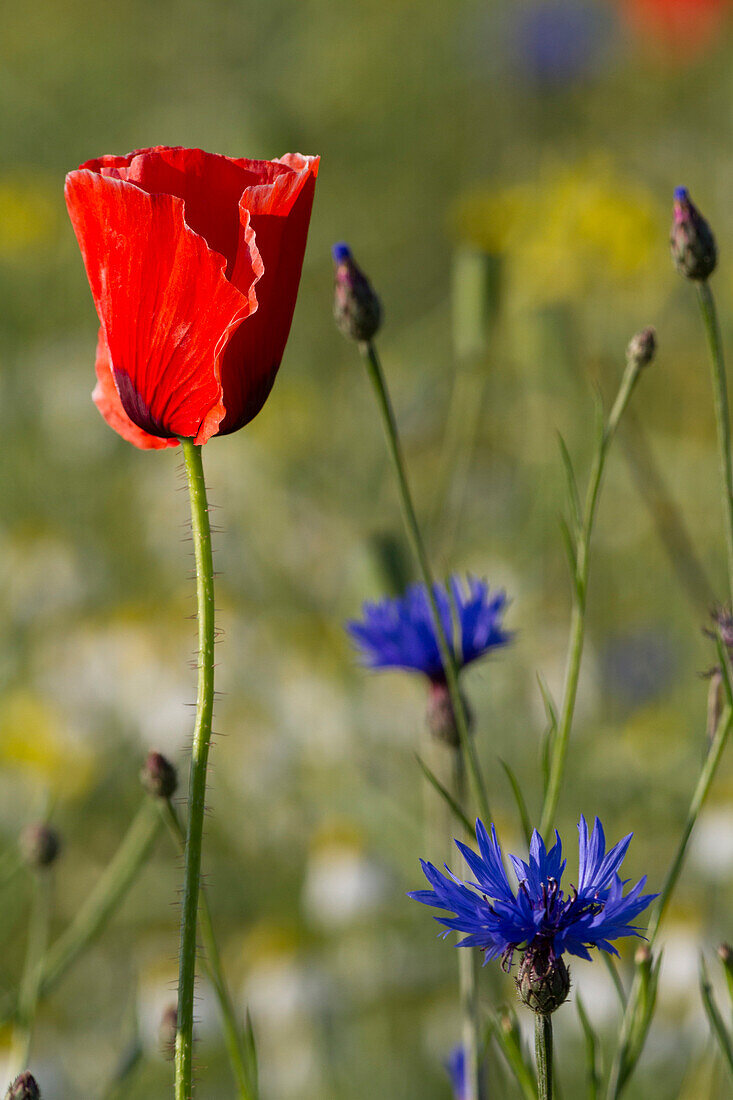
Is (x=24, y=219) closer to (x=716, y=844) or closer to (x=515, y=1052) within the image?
(x=716, y=844)

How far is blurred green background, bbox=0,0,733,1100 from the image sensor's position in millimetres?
741

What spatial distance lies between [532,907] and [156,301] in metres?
0.14

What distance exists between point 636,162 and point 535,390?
2.78 ft

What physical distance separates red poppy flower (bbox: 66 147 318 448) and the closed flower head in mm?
101

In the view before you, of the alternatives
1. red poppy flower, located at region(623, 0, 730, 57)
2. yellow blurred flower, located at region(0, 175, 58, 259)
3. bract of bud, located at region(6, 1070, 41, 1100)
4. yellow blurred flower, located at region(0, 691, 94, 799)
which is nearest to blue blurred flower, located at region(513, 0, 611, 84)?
red poppy flower, located at region(623, 0, 730, 57)

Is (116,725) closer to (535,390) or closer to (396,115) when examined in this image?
(535,390)

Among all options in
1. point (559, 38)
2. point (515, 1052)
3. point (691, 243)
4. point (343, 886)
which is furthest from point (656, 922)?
point (559, 38)

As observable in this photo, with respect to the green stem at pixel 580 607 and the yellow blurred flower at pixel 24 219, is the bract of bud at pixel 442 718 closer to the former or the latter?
the green stem at pixel 580 607

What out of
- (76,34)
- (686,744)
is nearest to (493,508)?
(686,744)

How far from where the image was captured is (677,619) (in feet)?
3.65

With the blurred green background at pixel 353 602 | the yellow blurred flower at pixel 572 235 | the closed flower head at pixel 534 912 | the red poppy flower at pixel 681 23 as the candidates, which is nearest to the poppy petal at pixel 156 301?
the closed flower head at pixel 534 912

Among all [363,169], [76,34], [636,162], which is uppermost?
[76,34]

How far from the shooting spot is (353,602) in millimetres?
868

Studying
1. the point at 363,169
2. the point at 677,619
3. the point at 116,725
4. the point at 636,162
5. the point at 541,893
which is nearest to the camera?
the point at 541,893
